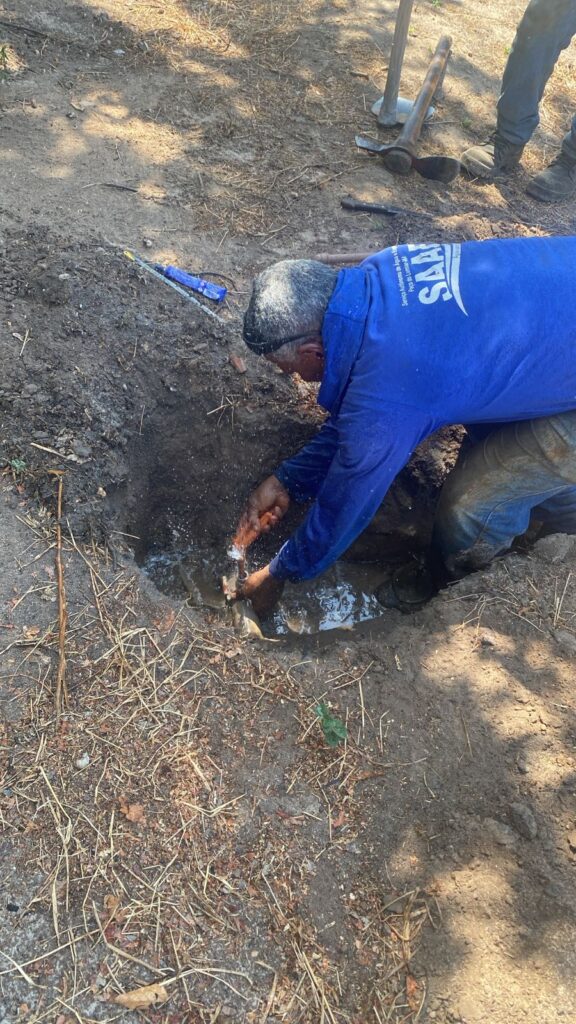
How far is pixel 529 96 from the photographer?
505cm

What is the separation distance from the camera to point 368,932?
2021mm

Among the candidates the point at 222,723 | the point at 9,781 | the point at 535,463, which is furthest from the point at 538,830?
Answer: the point at 9,781

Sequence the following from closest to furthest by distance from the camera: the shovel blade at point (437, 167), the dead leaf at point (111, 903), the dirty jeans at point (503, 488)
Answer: the dead leaf at point (111, 903)
the dirty jeans at point (503, 488)
the shovel blade at point (437, 167)

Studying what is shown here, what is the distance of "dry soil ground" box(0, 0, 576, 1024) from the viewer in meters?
1.90

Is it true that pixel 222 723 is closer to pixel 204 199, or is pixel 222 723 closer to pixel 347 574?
pixel 347 574

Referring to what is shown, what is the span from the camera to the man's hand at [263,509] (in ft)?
10.3

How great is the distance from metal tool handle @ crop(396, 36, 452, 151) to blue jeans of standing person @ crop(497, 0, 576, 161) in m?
0.55

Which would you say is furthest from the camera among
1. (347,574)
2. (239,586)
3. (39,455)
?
(347,574)

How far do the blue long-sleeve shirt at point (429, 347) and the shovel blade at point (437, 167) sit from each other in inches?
107

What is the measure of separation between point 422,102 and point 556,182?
3.82 feet

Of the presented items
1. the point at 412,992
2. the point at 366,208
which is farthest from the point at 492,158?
the point at 412,992

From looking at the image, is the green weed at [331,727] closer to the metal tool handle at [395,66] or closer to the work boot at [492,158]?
the work boot at [492,158]

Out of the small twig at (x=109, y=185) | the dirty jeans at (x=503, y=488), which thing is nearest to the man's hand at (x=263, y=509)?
the dirty jeans at (x=503, y=488)

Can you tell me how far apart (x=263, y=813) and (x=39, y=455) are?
159cm
